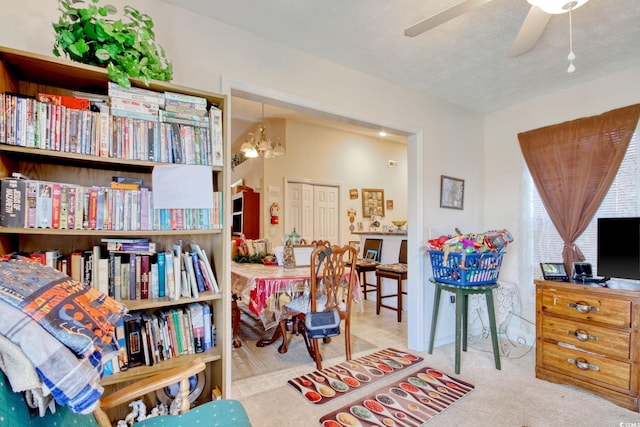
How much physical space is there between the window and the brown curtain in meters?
0.08

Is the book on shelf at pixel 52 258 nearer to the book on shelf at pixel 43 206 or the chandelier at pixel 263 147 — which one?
the book on shelf at pixel 43 206

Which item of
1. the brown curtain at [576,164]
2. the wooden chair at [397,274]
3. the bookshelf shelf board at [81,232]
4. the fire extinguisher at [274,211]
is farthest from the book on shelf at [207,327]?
the fire extinguisher at [274,211]

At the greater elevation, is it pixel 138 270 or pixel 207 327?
pixel 138 270

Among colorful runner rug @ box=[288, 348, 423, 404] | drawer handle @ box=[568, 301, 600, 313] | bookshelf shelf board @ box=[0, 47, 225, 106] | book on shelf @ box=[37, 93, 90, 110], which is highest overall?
bookshelf shelf board @ box=[0, 47, 225, 106]

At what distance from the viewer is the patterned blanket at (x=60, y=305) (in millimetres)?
819

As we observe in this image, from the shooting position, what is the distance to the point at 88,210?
1.38 meters

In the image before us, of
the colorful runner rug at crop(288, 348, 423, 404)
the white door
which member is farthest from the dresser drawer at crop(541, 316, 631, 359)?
the white door

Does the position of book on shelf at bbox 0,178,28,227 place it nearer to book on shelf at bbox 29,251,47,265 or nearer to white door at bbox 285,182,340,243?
book on shelf at bbox 29,251,47,265

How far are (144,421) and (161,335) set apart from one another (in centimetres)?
46

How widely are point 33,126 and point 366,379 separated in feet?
7.97

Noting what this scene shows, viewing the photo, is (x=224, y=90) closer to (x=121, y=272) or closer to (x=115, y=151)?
(x=115, y=151)

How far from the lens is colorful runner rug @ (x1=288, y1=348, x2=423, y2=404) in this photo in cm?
217

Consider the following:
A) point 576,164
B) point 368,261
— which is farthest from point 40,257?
point 368,261

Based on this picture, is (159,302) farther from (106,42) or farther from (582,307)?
(582,307)
